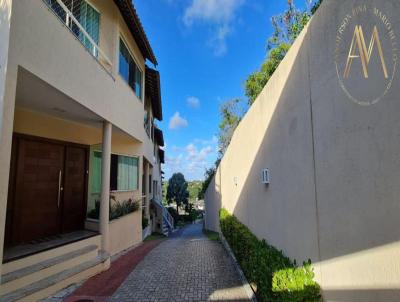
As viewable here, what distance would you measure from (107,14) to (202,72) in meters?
17.1

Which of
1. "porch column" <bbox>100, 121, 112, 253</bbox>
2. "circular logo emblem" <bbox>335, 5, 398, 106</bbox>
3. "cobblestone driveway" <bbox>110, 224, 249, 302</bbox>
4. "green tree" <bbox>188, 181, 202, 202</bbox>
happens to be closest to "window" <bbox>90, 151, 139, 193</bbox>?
"porch column" <bbox>100, 121, 112, 253</bbox>

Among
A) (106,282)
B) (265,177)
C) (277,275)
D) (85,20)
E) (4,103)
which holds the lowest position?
(106,282)

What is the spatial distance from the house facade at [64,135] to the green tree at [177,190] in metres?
29.6

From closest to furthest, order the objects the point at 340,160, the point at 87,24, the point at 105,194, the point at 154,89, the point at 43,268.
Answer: the point at 340,160
the point at 43,268
the point at 87,24
the point at 105,194
the point at 154,89

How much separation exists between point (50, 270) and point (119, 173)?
5607 millimetres

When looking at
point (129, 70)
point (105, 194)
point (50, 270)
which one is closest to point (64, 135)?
point (105, 194)

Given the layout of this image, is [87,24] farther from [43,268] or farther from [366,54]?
[366,54]

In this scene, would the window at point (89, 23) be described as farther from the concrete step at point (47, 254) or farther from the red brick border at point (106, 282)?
the red brick border at point (106, 282)

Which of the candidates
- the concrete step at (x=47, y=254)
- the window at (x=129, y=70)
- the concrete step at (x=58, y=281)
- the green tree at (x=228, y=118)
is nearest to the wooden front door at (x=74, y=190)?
the concrete step at (x=47, y=254)

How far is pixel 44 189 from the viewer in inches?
295

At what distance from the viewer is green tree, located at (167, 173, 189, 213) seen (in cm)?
4134

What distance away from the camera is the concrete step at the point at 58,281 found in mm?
4605

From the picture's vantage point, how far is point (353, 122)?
238 cm

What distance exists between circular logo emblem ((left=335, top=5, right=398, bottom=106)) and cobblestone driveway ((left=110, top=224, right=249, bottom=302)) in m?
4.27
